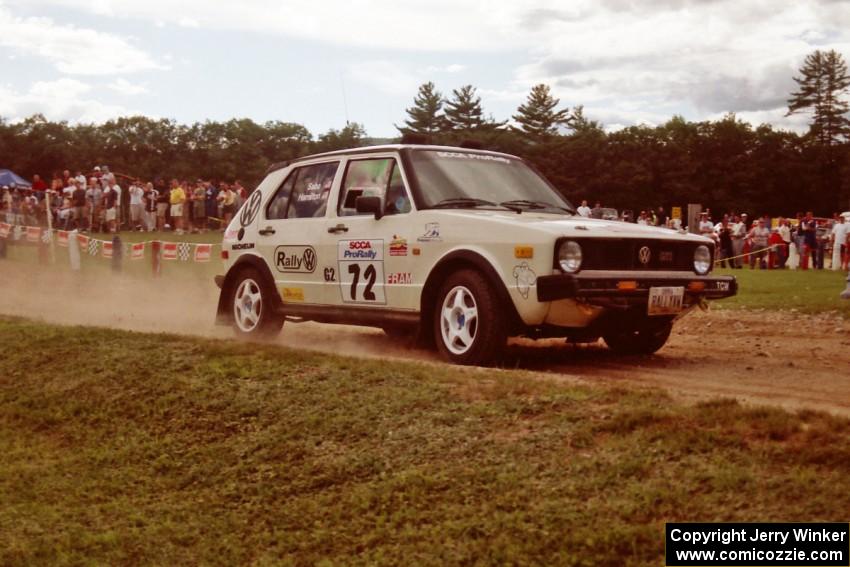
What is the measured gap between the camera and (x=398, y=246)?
28.0ft

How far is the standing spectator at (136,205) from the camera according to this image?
3100 cm

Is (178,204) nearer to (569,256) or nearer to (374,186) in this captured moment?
(374,186)

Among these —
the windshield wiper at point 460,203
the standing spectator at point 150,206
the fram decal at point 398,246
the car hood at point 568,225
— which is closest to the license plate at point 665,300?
the car hood at point 568,225

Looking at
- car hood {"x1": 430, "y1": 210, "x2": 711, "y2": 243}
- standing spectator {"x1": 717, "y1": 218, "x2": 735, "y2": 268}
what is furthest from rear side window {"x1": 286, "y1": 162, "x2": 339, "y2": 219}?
standing spectator {"x1": 717, "y1": 218, "x2": 735, "y2": 268}

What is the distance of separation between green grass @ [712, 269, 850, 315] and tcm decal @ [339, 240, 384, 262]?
22.6 feet

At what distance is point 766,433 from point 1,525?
398 cm

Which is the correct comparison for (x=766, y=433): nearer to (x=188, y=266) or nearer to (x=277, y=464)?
(x=277, y=464)

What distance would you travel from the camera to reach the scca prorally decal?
33.7ft

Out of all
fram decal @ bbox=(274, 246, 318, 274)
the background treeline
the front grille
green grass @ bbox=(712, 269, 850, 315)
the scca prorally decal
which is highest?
the background treeline

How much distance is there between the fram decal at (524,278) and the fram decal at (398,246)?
1.22 m

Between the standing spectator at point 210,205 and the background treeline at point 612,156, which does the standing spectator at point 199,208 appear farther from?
the background treeline at point 612,156

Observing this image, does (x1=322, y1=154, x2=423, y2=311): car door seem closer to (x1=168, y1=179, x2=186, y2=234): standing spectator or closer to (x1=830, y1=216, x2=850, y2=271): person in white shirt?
(x1=830, y1=216, x2=850, y2=271): person in white shirt

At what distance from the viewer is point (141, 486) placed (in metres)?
5.75

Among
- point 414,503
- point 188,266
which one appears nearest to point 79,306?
point 188,266
